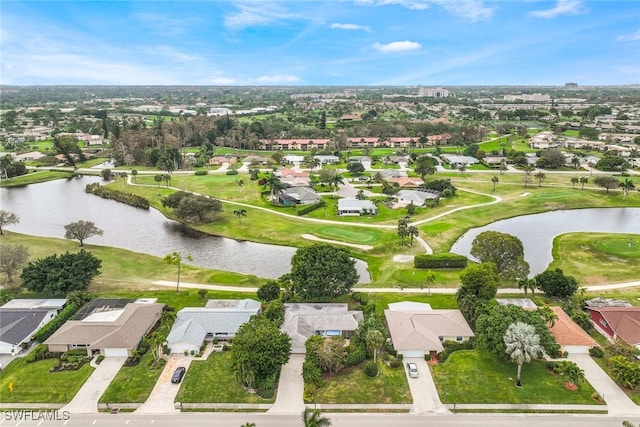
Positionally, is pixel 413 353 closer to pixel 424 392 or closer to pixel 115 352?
pixel 424 392

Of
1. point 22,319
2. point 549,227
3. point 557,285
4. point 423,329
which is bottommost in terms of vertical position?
point 22,319

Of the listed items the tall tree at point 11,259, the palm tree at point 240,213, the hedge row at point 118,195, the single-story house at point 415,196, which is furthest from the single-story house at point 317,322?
the hedge row at point 118,195

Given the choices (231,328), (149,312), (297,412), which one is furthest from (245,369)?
(149,312)

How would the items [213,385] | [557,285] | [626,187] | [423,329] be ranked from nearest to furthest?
[213,385]
[423,329]
[557,285]
[626,187]

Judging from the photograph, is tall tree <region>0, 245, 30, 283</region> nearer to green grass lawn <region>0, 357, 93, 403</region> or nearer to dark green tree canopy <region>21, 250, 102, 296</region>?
dark green tree canopy <region>21, 250, 102, 296</region>

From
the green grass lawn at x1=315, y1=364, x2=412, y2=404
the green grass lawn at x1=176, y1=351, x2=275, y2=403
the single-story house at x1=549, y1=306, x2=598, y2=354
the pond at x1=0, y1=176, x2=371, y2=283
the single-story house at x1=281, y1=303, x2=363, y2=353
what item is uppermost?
the single-story house at x1=549, y1=306, x2=598, y2=354

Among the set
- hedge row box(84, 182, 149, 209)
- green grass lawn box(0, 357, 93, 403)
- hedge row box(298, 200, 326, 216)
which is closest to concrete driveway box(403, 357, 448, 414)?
green grass lawn box(0, 357, 93, 403)

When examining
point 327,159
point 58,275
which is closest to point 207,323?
point 58,275
